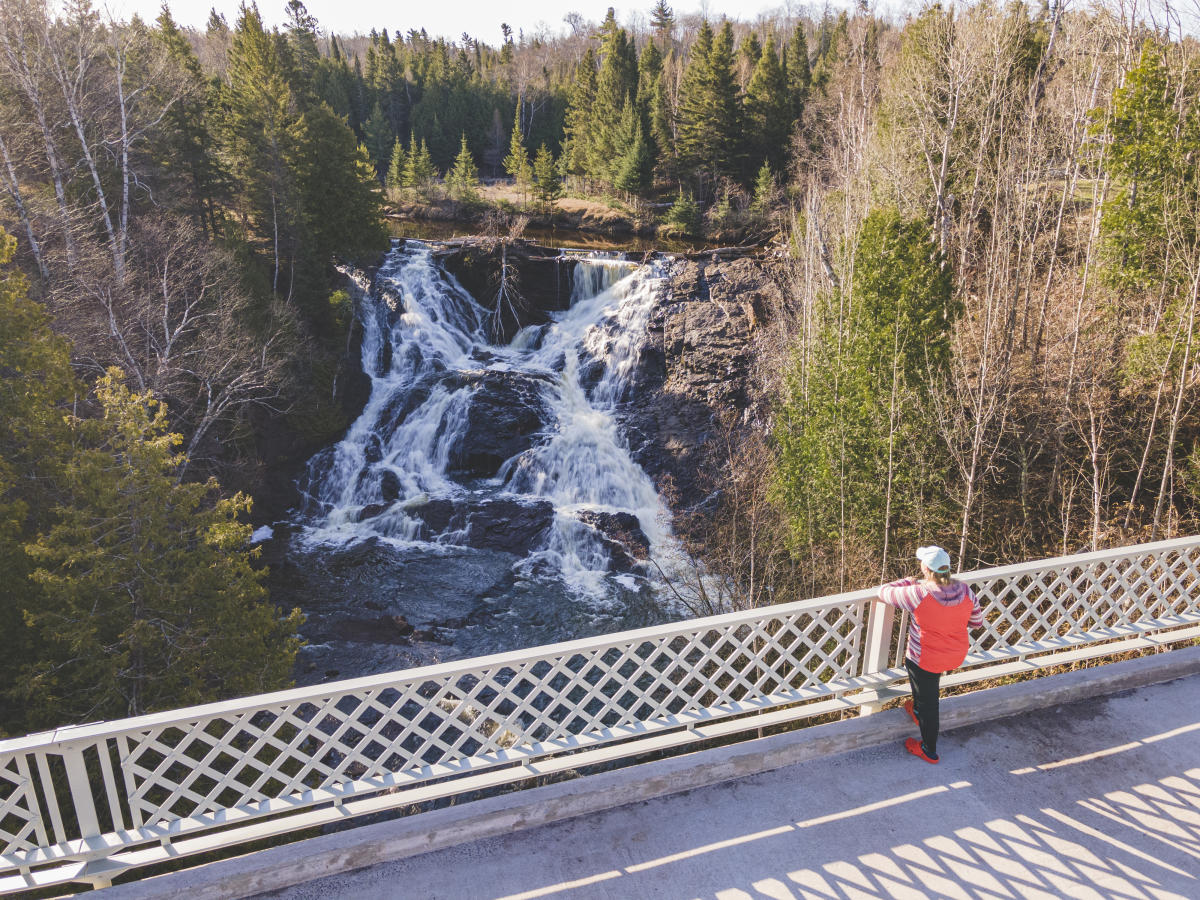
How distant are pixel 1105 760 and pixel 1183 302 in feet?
31.5

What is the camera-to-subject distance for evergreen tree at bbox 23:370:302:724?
923 centimetres

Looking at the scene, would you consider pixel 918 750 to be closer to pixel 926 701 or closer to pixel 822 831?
pixel 926 701

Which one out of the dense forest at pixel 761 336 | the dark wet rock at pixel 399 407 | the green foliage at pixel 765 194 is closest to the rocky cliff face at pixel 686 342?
the dense forest at pixel 761 336

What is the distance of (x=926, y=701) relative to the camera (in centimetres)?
546

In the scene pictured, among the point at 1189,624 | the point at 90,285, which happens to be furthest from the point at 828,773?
the point at 90,285

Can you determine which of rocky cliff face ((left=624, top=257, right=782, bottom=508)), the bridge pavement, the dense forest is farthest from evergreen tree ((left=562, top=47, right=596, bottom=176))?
the bridge pavement

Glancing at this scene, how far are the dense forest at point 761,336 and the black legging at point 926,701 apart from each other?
7789mm

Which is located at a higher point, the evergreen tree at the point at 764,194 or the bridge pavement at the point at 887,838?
the evergreen tree at the point at 764,194

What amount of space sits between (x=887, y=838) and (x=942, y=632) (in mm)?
1467

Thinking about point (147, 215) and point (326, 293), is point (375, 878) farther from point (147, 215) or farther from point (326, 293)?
point (326, 293)

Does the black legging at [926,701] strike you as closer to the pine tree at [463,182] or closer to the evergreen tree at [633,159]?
the evergreen tree at [633,159]

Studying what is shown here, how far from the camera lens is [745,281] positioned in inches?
1057

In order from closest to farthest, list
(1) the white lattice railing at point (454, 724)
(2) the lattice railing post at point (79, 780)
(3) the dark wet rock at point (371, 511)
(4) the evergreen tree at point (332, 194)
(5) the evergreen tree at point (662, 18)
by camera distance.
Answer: (2) the lattice railing post at point (79, 780), (1) the white lattice railing at point (454, 724), (3) the dark wet rock at point (371, 511), (4) the evergreen tree at point (332, 194), (5) the evergreen tree at point (662, 18)

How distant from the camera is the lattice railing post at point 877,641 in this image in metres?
5.69
